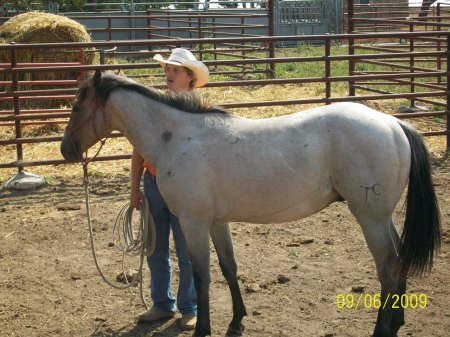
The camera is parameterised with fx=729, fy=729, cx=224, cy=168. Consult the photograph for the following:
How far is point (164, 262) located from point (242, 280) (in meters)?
0.72

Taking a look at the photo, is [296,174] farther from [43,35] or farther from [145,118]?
[43,35]

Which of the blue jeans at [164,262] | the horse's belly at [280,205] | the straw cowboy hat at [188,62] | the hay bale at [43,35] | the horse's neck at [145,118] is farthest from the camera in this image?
the hay bale at [43,35]

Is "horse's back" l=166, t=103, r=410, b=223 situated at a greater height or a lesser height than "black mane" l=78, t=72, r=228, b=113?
lesser

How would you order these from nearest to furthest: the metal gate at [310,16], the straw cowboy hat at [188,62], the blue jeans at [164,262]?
the straw cowboy hat at [188,62]
the blue jeans at [164,262]
the metal gate at [310,16]

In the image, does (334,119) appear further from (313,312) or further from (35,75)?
(35,75)

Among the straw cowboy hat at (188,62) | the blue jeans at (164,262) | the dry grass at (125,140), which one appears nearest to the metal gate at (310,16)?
the dry grass at (125,140)

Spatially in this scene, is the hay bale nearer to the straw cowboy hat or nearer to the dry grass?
the dry grass

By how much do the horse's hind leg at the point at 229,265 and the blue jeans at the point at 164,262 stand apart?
248 mm

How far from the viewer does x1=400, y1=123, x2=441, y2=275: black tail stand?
12.3ft

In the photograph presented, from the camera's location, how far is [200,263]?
388 centimetres

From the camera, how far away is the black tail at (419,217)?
3758 millimetres
